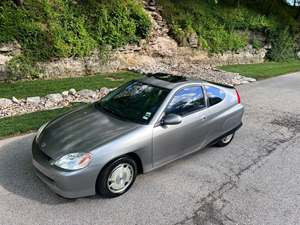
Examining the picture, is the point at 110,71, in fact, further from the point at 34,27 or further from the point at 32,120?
the point at 32,120

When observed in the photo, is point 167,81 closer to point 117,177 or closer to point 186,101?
point 186,101

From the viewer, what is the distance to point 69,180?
3.52 meters

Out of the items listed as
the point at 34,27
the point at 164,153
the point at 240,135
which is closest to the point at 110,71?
the point at 34,27

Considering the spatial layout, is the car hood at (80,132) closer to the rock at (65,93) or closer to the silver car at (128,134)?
the silver car at (128,134)

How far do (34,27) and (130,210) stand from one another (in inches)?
331

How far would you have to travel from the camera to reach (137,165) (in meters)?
4.14

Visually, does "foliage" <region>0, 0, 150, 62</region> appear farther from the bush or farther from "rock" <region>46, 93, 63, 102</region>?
the bush

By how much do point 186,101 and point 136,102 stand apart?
807 mm

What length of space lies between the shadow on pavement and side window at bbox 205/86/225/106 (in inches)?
111

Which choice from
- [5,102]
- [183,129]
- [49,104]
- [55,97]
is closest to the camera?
[183,129]

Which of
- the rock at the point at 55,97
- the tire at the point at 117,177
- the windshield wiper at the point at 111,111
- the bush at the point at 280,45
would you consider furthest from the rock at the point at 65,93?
the bush at the point at 280,45

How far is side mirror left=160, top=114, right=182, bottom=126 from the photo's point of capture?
13.8ft

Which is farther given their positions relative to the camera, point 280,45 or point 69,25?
point 280,45

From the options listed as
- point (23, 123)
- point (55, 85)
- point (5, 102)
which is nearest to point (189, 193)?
point (23, 123)
